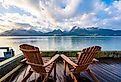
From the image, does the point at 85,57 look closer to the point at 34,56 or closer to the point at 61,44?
the point at 34,56

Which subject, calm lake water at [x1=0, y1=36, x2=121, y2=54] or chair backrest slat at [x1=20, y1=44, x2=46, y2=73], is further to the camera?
calm lake water at [x1=0, y1=36, x2=121, y2=54]

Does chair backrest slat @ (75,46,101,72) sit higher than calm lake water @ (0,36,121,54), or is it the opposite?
chair backrest slat @ (75,46,101,72)

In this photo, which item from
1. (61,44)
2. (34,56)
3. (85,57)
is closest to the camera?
(34,56)

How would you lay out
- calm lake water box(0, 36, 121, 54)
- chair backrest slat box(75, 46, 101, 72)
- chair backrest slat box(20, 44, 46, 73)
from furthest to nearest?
calm lake water box(0, 36, 121, 54) → chair backrest slat box(75, 46, 101, 72) → chair backrest slat box(20, 44, 46, 73)

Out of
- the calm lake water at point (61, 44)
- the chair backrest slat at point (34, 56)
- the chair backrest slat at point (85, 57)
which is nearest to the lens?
the chair backrest slat at point (34, 56)

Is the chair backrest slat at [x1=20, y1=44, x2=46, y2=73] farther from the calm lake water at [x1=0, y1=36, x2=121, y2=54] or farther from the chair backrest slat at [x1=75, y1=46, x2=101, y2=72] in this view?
the calm lake water at [x1=0, y1=36, x2=121, y2=54]

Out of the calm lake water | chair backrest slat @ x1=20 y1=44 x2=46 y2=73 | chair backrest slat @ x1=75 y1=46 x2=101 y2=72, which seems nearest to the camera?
chair backrest slat @ x1=20 y1=44 x2=46 y2=73

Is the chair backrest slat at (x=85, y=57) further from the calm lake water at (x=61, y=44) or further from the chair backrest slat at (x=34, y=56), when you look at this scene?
the calm lake water at (x=61, y=44)

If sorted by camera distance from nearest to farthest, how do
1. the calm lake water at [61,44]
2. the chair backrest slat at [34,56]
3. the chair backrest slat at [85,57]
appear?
the chair backrest slat at [34,56] → the chair backrest slat at [85,57] → the calm lake water at [61,44]

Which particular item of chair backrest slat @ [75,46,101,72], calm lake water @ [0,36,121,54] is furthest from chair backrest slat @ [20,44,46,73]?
calm lake water @ [0,36,121,54]

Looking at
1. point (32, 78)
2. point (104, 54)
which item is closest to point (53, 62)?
point (32, 78)

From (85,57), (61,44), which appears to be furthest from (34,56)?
(61,44)

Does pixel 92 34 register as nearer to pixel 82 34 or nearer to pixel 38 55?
pixel 82 34

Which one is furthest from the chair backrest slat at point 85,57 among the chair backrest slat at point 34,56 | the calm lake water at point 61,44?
the calm lake water at point 61,44
